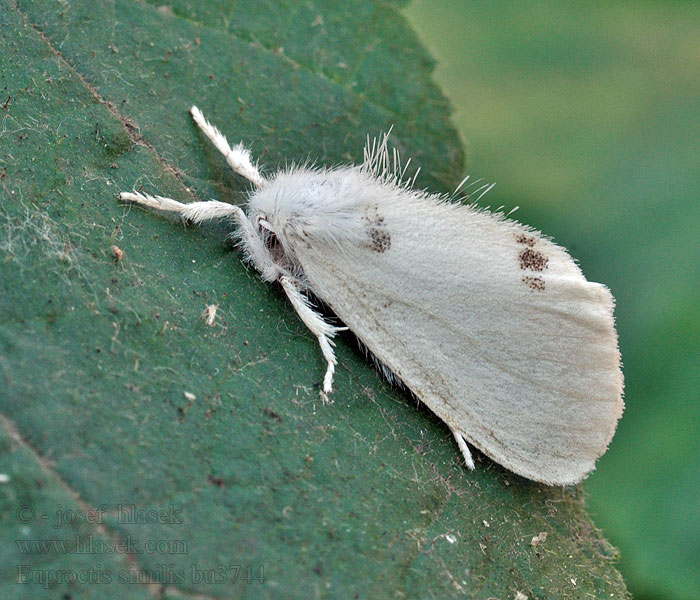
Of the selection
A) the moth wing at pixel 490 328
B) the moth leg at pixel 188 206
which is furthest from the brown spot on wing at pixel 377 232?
the moth leg at pixel 188 206

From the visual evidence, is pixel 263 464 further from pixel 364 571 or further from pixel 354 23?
pixel 354 23

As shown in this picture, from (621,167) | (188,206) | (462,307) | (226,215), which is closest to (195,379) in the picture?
(188,206)

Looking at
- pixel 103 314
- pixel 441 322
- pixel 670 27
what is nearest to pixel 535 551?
pixel 441 322

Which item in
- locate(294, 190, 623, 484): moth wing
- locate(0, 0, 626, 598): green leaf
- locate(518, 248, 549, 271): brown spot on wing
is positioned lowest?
locate(0, 0, 626, 598): green leaf

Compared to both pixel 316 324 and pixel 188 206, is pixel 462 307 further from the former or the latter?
pixel 188 206

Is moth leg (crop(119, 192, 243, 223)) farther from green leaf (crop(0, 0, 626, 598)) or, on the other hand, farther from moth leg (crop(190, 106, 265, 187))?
moth leg (crop(190, 106, 265, 187))

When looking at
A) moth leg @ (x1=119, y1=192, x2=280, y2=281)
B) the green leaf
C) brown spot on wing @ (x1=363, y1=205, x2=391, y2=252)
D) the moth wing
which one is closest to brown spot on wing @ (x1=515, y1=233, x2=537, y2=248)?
the moth wing
